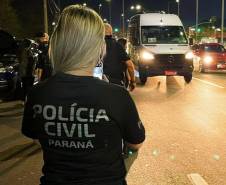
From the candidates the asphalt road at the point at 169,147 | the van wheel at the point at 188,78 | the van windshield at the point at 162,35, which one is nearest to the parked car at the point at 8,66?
the asphalt road at the point at 169,147

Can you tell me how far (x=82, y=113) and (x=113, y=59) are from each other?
193 inches

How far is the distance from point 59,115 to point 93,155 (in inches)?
9.0

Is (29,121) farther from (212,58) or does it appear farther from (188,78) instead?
(212,58)

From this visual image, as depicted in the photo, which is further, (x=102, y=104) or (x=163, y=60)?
(x=163, y=60)

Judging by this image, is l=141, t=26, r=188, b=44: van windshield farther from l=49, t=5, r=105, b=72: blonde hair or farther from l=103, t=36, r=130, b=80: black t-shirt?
l=49, t=5, r=105, b=72: blonde hair

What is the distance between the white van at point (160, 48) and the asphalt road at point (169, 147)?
3.78 m

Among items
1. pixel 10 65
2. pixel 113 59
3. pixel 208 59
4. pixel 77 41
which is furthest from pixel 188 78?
pixel 77 41

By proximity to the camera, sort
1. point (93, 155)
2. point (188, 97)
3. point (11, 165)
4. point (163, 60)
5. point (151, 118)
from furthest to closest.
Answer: point (163, 60) → point (188, 97) → point (151, 118) → point (11, 165) → point (93, 155)

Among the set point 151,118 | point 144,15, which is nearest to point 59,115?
point 151,118

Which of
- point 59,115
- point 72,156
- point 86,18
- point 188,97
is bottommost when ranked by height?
point 188,97

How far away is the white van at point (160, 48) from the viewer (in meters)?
17.1

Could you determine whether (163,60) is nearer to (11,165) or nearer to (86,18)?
(11,165)

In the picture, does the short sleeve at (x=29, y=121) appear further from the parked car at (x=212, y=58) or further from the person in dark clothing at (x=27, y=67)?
the parked car at (x=212, y=58)

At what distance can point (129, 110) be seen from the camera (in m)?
2.18
